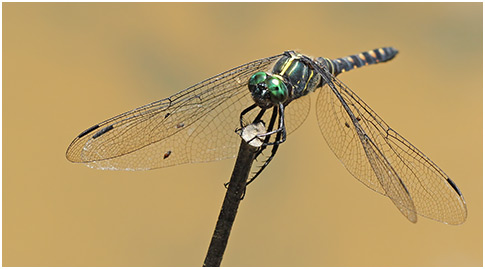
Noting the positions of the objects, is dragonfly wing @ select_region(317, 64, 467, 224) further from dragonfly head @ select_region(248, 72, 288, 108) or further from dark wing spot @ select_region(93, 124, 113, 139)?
dark wing spot @ select_region(93, 124, 113, 139)

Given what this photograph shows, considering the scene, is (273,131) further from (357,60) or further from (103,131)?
(357,60)

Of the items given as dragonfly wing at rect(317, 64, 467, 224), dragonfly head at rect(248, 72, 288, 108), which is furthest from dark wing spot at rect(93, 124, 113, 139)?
dragonfly wing at rect(317, 64, 467, 224)

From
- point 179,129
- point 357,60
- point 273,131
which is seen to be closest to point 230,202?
point 273,131

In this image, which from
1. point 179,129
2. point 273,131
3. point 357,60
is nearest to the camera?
point 273,131

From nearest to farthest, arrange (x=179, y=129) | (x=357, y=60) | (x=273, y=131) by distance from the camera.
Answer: (x=273, y=131) < (x=179, y=129) < (x=357, y=60)

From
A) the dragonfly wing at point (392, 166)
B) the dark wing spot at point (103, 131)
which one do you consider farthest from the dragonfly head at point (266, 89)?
the dark wing spot at point (103, 131)

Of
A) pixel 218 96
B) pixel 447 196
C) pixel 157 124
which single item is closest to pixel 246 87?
pixel 218 96

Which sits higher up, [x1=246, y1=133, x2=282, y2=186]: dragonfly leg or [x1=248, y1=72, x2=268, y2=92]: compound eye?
[x1=248, y1=72, x2=268, y2=92]: compound eye
